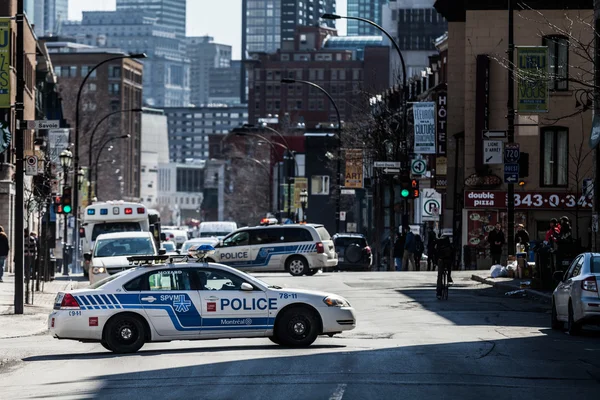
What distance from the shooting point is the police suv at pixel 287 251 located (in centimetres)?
4372

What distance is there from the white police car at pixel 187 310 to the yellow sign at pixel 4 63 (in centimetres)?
848

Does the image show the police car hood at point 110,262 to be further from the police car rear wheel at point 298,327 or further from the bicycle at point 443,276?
the police car rear wheel at point 298,327

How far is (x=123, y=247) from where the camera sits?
3712 cm

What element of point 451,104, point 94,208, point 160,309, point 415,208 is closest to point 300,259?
point 94,208

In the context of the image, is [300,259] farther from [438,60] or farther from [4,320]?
[438,60]

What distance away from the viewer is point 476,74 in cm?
5325

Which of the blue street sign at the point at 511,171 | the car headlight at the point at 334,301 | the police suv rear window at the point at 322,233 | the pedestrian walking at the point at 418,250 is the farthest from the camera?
the pedestrian walking at the point at 418,250

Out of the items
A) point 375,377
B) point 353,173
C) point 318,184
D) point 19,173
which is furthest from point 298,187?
point 375,377

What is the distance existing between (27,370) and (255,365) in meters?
3.02

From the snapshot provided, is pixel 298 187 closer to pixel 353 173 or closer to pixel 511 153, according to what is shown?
pixel 353 173

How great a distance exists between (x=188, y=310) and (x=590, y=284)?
6659 millimetres

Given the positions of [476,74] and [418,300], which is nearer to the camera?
[418,300]

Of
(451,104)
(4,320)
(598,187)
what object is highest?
(451,104)

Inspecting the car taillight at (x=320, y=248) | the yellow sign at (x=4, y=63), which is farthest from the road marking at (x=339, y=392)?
the car taillight at (x=320, y=248)
